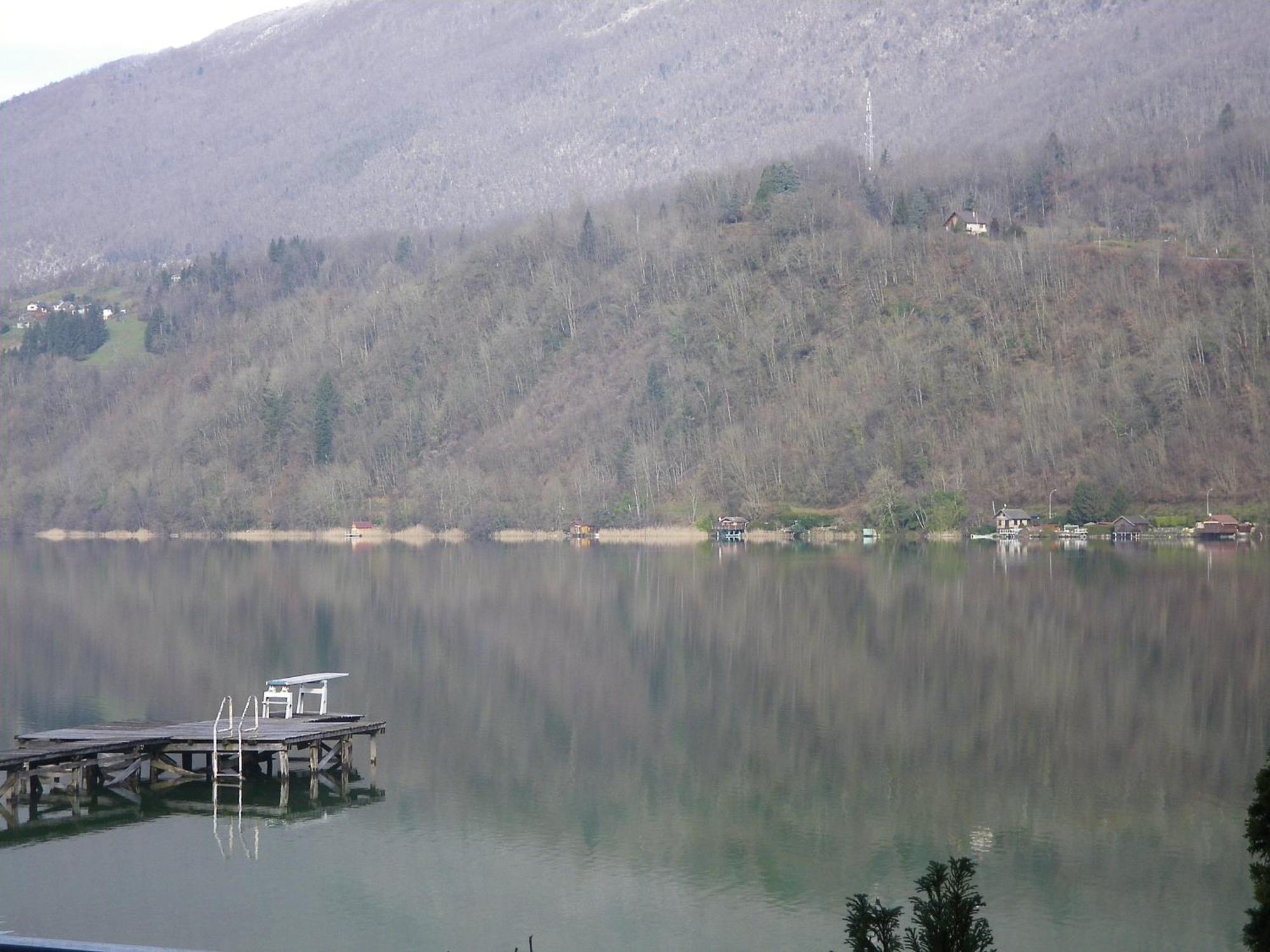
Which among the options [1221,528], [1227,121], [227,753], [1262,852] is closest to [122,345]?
[1227,121]

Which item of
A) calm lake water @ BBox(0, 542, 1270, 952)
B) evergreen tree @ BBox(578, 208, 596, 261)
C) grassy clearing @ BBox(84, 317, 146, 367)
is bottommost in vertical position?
calm lake water @ BBox(0, 542, 1270, 952)

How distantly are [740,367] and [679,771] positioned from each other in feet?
368

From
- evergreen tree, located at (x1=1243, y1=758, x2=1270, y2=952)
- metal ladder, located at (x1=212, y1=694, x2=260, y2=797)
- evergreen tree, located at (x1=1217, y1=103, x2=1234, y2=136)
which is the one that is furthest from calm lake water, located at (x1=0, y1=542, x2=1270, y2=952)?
evergreen tree, located at (x1=1217, y1=103, x2=1234, y2=136)

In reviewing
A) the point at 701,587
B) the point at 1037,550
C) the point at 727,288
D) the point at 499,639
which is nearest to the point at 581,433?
the point at 727,288

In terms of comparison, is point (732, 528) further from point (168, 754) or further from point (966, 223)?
point (168, 754)

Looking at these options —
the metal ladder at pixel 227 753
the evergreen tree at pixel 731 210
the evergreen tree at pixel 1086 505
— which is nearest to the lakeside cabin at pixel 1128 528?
the evergreen tree at pixel 1086 505

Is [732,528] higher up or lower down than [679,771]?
higher up

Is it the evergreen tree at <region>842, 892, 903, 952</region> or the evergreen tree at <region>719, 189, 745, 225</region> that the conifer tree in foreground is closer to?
the evergreen tree at <region>842, 892, 903, 952</region>

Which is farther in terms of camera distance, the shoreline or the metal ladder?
the shoreline

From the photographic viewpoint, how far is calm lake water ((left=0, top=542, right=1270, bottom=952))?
20703 mm

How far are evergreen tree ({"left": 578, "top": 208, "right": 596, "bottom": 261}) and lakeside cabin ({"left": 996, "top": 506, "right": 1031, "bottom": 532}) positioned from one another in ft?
234

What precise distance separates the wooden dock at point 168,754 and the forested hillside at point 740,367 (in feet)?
288

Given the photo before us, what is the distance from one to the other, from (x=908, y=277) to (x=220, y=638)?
10178cm

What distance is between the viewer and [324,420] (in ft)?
504
